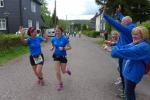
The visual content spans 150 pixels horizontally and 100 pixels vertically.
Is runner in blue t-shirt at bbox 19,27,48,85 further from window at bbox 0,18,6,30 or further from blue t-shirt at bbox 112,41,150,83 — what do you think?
window at bbox 0,18,6,30

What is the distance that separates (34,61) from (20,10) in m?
41.0

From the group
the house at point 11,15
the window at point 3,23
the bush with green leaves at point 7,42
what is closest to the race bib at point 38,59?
the bush with green leaves at point 7,42

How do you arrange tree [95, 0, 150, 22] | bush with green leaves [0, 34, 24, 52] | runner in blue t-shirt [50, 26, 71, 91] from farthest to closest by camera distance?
tree [95, 0, 150, 22]
bush with green leaves [0, 34, 24, 52]
runner in blue t-shirt [50, 26, 71, 91]

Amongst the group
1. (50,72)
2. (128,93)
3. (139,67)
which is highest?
(139,67)

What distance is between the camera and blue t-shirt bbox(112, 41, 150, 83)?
571 cm

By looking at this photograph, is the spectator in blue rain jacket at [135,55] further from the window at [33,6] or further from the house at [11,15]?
the window at [33,6]

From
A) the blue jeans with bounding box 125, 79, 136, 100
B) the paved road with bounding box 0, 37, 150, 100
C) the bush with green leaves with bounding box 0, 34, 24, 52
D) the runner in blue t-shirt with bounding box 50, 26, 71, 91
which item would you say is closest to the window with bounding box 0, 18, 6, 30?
the bush with green leaves with bounding box 0, 34, 24, 52

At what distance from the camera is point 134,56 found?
18.9 ft

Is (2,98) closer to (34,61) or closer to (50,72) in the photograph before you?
(34,61)

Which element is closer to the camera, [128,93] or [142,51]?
[142,51]

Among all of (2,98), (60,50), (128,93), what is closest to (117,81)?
(60,50)

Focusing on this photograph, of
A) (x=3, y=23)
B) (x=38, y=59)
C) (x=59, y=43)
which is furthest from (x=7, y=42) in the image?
(x=3, y=23)

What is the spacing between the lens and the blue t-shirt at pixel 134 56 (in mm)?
5707

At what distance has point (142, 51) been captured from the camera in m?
5.76
